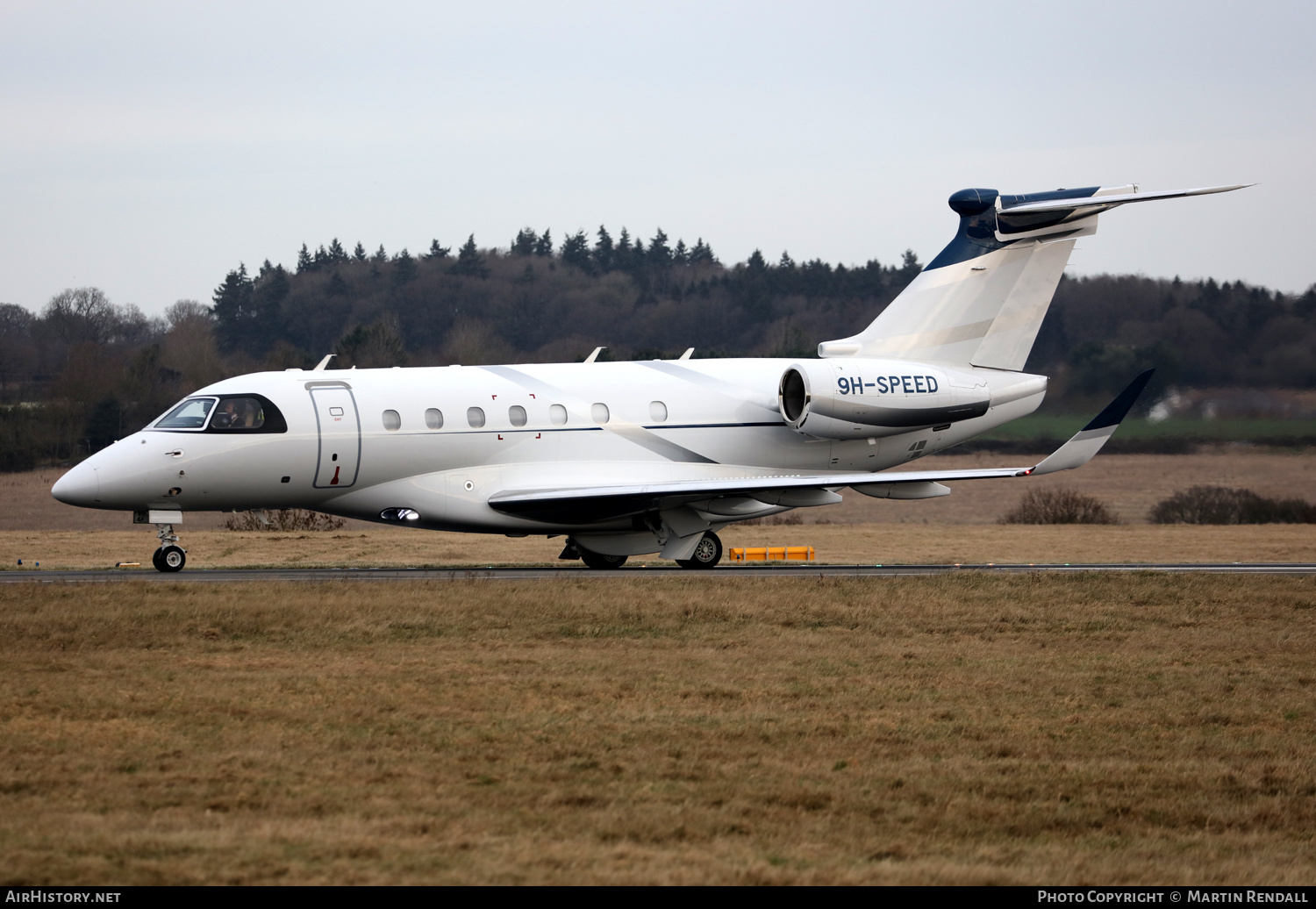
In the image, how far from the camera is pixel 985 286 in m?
26.8

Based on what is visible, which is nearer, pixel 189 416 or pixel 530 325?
pixel 189 416

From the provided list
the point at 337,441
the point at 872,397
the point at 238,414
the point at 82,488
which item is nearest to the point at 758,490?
the point at 872,397

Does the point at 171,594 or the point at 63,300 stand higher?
the point at 63,300

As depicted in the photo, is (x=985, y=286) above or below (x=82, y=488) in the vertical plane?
above

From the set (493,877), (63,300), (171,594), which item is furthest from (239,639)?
(63,300)

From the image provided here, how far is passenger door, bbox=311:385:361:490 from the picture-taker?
22391 mm

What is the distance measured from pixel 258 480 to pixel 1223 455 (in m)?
26.9

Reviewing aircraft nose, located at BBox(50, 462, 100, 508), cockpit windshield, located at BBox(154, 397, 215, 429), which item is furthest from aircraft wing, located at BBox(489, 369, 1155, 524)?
aircraft nose, located at BBox(50, 462, 100, 508)

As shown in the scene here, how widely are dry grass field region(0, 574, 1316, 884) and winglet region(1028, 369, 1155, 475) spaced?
183 inches

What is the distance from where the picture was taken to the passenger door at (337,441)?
22391 millimetres

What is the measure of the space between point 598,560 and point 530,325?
166 ft

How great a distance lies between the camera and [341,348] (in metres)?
57.3

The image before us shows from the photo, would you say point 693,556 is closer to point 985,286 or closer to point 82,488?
point 985,286

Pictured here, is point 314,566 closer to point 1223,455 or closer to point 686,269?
point 1223,455
